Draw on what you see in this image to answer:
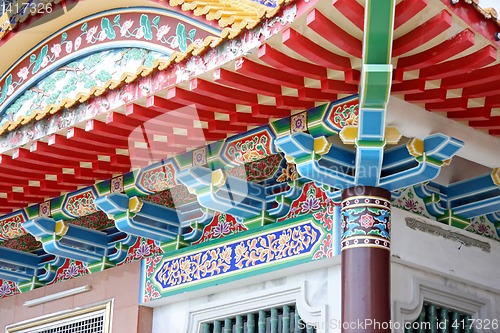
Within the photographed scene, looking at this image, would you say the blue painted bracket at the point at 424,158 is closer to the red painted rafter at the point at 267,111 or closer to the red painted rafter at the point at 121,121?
the red painted rafter at the point at 267,111

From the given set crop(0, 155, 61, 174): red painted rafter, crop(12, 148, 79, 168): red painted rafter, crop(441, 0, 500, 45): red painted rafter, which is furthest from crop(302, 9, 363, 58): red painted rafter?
crop(0, 155, 61, 174): red painted rafter

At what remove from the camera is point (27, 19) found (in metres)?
9.17

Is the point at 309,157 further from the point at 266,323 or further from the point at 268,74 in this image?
the point at 266,323

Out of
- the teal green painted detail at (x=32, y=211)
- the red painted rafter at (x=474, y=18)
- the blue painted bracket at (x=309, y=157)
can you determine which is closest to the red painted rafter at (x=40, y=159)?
the teal green painted detail at (x=32, y=211)

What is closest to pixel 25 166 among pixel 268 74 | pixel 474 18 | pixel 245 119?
pixel 245 119

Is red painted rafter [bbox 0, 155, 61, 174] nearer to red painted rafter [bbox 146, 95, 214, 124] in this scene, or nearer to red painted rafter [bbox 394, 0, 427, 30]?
red painted rafter [bbox 146, 95, 214, 124]

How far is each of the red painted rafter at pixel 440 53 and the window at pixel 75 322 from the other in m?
3.58

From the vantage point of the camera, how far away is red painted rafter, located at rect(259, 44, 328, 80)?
582cm

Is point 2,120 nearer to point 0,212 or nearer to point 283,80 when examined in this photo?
point 0,212

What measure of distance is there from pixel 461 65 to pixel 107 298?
3.81m

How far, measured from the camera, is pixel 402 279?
23.1 feet

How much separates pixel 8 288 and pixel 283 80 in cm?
429

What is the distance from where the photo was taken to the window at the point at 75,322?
8.48 m

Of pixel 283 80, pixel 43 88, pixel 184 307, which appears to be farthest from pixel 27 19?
pixel 283 80
